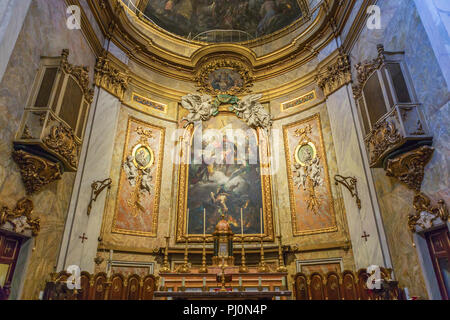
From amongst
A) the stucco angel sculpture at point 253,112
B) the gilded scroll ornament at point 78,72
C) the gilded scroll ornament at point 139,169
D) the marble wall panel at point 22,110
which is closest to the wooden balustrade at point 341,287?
the gilded scroll ornament at point 139,169

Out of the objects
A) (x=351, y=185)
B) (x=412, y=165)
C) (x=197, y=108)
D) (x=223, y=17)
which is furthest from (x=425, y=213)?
(x=223, y=17)

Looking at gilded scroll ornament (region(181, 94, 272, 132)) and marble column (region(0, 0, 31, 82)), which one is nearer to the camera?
marble column (region(0, 0, 31, 82))

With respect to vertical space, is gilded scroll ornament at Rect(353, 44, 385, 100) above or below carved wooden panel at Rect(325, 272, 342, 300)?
above

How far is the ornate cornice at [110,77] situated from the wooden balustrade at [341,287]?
8080 mm

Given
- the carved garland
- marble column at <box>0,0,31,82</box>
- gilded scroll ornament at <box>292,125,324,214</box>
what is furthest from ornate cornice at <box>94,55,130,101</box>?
gilded scroll ornament at <box>292,125,324,214</box>

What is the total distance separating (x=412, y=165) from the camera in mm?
5902

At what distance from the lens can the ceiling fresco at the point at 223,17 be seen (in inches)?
500

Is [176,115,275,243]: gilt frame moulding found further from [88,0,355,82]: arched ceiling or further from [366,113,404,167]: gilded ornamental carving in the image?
[366,113,404,167]: gilded ornamental carving

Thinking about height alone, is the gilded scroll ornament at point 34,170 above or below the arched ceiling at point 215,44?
below

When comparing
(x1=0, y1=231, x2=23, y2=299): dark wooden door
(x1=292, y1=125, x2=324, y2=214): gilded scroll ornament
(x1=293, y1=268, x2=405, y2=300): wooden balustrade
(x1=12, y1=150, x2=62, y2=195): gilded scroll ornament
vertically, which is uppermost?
(x1=292, y1=125, x2=324, y2=214): gilded scroll ornament

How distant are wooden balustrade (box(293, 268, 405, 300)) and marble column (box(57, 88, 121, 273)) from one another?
225 inches

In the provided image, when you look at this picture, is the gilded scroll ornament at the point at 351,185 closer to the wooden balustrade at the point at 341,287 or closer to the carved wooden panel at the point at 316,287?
the wooden balustrade at the point at 341,287

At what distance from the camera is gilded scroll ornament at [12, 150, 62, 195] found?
18.6 feet
